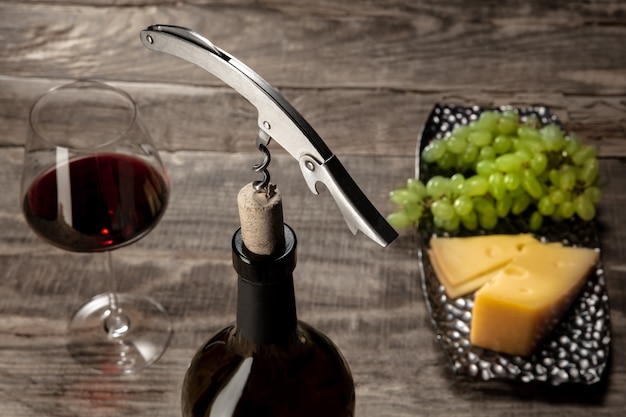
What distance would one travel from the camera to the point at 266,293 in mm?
696

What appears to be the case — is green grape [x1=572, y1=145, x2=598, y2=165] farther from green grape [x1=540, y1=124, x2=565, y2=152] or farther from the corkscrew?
the corkscrew

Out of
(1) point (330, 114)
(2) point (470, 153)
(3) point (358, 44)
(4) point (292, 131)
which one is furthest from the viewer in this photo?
(3) point (358, 44)

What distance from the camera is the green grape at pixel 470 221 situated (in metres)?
1.22

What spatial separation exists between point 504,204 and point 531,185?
0.04 meters

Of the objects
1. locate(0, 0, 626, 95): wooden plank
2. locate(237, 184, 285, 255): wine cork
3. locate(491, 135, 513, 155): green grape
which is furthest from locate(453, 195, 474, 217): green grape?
locate(237, 184, 285, 255): wine cork

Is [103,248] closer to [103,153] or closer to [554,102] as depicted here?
[103,153]

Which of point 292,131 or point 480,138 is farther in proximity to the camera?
point 480,138

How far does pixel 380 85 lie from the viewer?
1480mm

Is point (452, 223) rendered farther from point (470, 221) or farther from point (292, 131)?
point (292, 131)

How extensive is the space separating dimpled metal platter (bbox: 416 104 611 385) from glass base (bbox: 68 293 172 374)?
33cm

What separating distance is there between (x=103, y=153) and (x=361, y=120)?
547mm

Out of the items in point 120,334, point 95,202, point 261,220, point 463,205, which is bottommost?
point 120,334

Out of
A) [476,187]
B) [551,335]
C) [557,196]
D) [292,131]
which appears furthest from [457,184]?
[292,131]

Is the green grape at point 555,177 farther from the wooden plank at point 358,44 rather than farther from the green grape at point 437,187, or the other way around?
the wooden plank at point 358,44
